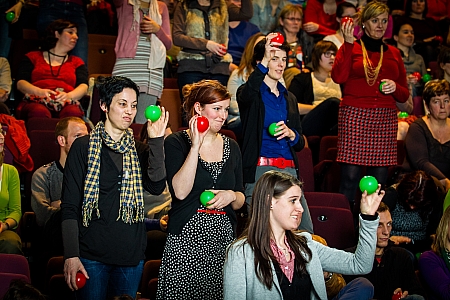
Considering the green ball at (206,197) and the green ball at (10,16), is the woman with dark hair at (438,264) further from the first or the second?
A: the green ball at (10,16)

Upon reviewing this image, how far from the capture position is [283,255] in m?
3.24

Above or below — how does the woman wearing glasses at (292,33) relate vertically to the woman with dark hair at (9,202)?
above

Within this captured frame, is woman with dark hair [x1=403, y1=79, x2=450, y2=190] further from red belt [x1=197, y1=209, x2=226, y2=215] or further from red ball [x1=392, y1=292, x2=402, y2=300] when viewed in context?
red belt [x1=197, y1=209, x2=226, y2=215]

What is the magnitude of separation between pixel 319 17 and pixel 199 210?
4.68 meters

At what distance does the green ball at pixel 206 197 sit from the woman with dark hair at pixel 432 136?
108 inches

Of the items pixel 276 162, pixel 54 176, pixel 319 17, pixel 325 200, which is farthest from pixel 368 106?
pixel 319 17

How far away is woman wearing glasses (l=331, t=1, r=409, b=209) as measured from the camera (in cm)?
547

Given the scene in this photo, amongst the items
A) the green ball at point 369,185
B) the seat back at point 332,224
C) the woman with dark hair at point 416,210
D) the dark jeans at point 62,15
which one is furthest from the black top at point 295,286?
the dark jeans at point 62,15

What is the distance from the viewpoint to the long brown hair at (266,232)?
3.14 metres

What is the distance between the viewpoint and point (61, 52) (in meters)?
6.30

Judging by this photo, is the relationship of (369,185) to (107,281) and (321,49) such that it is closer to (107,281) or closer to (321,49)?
(107,281)

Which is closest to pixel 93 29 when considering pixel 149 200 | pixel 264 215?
pixel 149 200

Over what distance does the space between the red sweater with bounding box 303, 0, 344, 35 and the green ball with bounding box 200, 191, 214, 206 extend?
453 cm

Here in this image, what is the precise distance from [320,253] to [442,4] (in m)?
6.55
